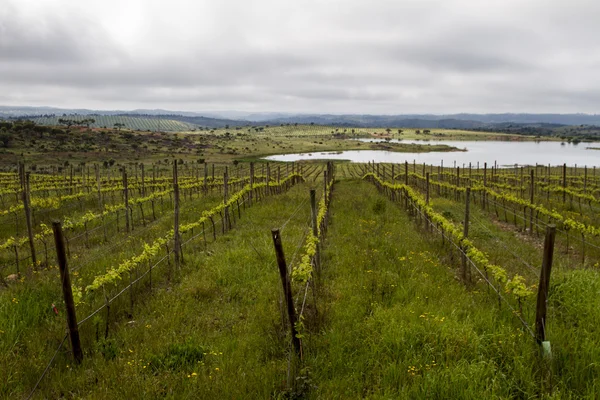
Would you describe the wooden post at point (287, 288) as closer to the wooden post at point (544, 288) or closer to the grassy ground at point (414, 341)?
the grassy ground at point (414, 341)

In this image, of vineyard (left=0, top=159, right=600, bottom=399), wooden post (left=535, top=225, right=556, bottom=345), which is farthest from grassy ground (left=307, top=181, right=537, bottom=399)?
wooden post (left=535, top=225, right=556, bottom=345)

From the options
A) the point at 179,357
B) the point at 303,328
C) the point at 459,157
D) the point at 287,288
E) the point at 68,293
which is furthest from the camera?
the point at 459,157

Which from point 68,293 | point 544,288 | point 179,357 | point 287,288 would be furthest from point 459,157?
point 68,293

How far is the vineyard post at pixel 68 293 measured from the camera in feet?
18.4

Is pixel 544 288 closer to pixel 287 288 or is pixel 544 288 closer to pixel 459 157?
pixel 287 288

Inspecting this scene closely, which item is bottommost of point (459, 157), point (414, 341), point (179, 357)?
point (179, 357)

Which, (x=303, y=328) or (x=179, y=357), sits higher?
(x=303, y=328)

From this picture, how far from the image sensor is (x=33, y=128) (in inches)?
3543

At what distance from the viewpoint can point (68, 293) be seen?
5.84 metres

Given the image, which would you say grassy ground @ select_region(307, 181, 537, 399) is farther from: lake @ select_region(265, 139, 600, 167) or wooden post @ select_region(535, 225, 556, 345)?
lake @ select_region(265, 139, 600, 167)

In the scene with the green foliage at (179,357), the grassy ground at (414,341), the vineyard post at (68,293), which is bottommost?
the green foliage at (179,357)

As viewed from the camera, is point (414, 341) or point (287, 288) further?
point (414, 341)

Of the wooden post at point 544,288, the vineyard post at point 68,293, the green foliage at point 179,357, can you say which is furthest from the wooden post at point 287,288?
the wooden post at point 544,288

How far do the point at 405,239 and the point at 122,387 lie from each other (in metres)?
10.1
